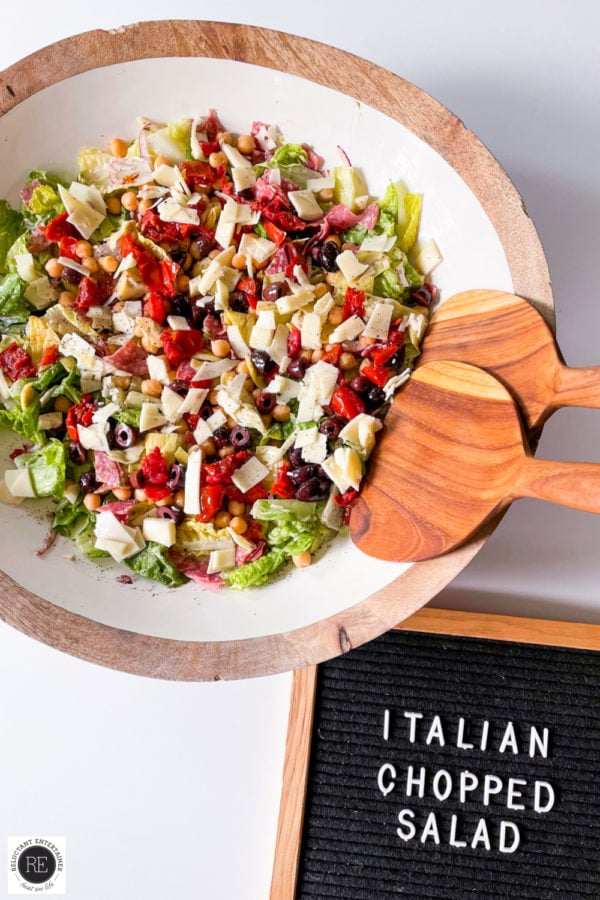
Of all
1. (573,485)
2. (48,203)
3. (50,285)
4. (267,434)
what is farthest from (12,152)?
(573,485)

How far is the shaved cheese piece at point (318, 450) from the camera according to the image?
2439mm

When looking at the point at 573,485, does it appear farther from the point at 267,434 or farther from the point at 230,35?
the point at 230,35

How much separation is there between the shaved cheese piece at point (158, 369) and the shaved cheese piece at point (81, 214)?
0.46 meters

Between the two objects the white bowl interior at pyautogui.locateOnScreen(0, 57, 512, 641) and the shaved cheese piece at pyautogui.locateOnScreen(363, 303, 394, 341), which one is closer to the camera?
the white bowl interior at pyautogui.locateOnScreen(0, 57, 512, 641)

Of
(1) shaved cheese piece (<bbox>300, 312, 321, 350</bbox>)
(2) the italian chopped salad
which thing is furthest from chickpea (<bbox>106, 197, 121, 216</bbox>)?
(1) shaved cheese piece (<bbox>300, 312, 321, 350</bbox>)

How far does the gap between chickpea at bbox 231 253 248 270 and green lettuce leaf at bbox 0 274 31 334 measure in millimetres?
667

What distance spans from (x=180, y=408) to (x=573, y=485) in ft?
3.93

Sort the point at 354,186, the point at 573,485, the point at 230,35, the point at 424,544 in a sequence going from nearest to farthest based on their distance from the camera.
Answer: the point at 573,485
the point at 424,544
the point at 230,35
the point at 354,186

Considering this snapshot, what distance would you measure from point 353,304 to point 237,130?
74 cm

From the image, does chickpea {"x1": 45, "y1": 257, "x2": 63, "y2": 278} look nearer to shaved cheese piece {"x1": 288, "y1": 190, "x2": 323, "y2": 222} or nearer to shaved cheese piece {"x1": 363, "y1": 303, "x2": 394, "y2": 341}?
shaved cheese piece {"x1": 288, "y1": 190, "x2": 323, "y2": 222}

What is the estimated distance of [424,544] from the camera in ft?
7.32

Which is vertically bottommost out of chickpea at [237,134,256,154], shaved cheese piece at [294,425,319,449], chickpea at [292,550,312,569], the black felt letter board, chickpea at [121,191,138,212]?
the black felt letter board

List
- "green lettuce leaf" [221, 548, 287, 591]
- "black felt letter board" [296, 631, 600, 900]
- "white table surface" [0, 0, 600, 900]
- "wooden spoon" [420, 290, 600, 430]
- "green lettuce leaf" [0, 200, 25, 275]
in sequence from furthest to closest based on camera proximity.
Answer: "white table surface" [0, 0, 600, 900] < "black felt letter board" [296, 631, 600, 900] < "green lettuce leaf" [0, 200, 25, 275] < "green lettuce leaf" [221, 548, 287, 591] < "wooden spoon" [420, 290, 600, 430]

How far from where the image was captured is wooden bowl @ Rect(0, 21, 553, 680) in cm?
222
